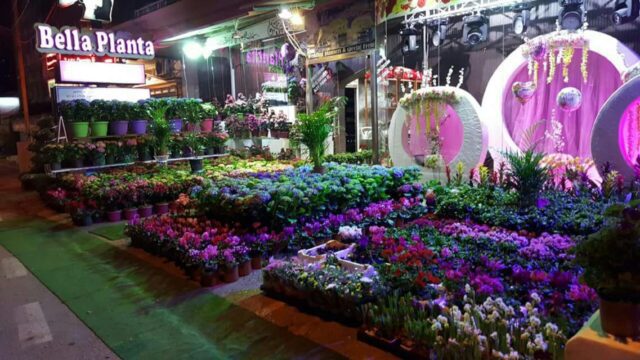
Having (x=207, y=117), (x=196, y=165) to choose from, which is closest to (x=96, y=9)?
(x=207, y=117)

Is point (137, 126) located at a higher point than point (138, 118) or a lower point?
lower

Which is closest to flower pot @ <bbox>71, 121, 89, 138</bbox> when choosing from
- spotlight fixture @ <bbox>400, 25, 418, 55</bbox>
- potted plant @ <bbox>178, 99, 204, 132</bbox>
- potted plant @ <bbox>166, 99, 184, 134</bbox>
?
potted plant @ <bbox>166, 99, 184, 134</bbox>

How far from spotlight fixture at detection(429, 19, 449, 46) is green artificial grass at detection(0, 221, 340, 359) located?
7083mm

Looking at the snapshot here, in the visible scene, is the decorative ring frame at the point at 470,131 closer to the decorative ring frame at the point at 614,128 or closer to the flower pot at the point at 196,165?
the decorative ring frame at the point at 614,128

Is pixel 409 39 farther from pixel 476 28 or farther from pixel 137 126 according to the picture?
pixel 137 126

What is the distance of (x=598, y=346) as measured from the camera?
2.29 m

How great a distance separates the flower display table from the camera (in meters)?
2.21

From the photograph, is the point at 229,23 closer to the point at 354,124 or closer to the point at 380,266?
the point at 354,124

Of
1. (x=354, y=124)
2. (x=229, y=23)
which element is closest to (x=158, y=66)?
(x=229, y=23)

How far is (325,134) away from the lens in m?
7.38

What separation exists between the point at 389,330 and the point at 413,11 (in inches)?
317

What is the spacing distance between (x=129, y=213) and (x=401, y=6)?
22.3ft

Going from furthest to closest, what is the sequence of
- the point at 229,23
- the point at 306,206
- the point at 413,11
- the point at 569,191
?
the point at 229,23 < the point at 413,11 < the point at 569,191 < the point at 306,206

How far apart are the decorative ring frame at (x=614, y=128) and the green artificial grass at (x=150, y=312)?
519cm
